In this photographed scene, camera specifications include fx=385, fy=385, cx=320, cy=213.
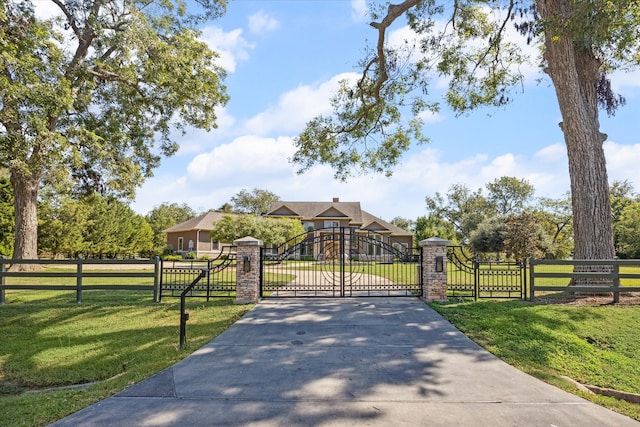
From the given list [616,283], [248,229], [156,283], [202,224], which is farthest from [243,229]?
[616,283]

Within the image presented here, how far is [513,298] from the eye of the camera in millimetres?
10531

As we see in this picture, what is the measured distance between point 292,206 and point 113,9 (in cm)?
2813

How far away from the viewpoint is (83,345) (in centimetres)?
755

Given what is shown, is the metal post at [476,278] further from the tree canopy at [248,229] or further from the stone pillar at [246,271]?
the tree canopy at [248,229]

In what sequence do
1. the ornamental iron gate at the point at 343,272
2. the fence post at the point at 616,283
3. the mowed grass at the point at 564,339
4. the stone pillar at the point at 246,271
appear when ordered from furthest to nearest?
the ornamental iron gate at the point at 343,272 → the stone pillar at the point at 246,271 → the fence post at the point at 616,283 → the mowed grass at the point at 564,339

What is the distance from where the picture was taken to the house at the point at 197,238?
3841cm

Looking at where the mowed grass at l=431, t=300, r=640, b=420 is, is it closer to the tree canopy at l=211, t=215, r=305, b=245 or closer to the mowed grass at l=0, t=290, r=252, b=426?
the mowed grass at l=0, t=290, r=252, b=426

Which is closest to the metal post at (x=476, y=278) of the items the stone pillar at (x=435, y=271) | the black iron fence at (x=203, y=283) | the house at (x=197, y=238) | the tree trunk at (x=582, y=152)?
the stone pillar at (x=435, y=271)

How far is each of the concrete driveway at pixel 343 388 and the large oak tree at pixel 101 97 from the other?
10154mm

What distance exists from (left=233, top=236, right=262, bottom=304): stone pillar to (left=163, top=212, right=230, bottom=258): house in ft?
93.0

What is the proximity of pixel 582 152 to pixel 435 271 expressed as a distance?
555 centimetres

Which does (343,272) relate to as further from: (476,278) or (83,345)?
(83,345)

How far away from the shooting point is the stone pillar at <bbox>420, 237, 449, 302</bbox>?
10.2 metres

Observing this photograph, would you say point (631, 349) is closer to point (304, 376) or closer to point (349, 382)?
point (349, 382)
